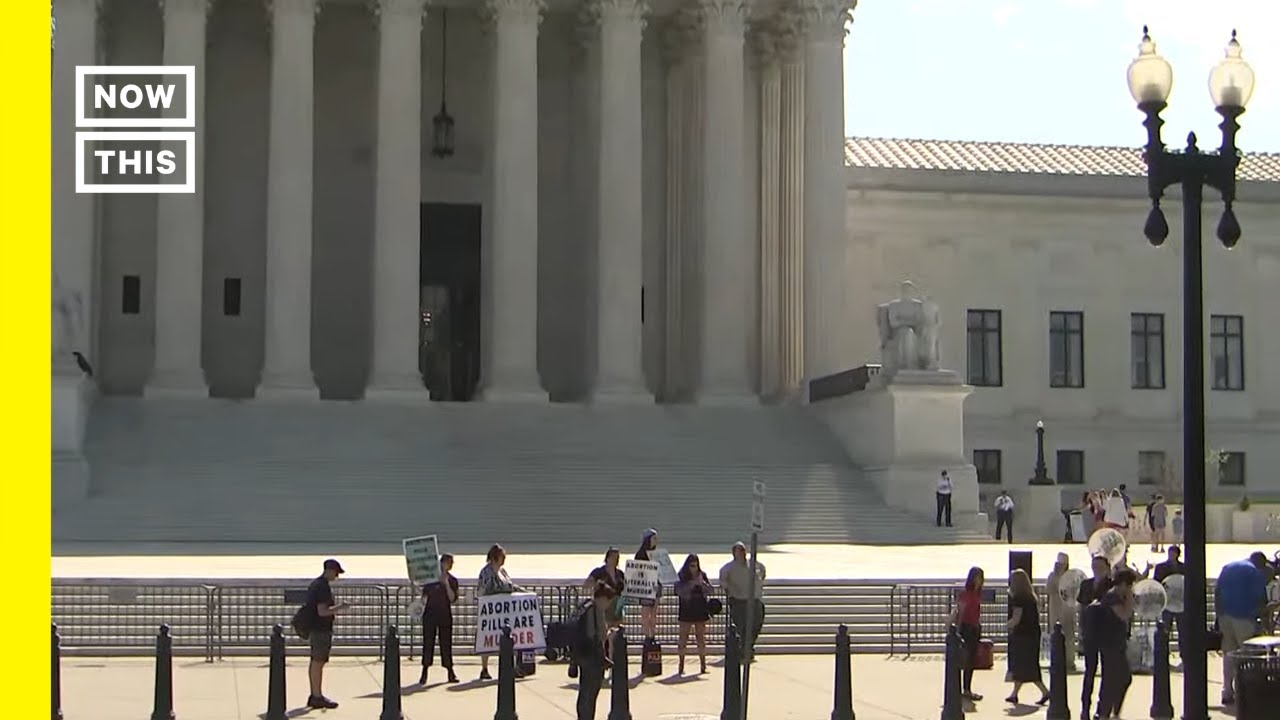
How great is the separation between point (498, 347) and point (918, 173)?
58.8 feet

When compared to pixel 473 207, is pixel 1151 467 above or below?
below

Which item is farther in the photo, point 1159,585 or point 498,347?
point 498,347

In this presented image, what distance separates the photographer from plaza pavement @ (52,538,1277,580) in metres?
30.1

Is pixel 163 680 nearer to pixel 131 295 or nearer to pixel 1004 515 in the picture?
pixel 1004 515

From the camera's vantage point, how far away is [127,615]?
958 inches

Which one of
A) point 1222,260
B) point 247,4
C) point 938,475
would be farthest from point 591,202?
point 1222,260

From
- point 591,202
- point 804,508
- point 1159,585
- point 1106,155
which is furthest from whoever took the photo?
point 1106,155

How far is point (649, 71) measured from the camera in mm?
57281

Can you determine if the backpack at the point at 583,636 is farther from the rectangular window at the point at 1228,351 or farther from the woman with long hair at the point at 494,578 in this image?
the rectangular window at the point at 1228,351

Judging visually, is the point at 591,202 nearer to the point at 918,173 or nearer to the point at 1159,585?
the point at 918,173

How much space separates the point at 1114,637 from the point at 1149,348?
153 ft

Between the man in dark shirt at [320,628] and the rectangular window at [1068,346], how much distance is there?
46008 millimetres

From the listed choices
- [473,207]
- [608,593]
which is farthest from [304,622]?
[473,207]

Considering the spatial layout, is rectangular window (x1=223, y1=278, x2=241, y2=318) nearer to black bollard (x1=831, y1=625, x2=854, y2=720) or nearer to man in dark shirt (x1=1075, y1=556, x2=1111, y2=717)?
man in dark shirt (x1=1075, y1=556, x2=1111, y2=717)
